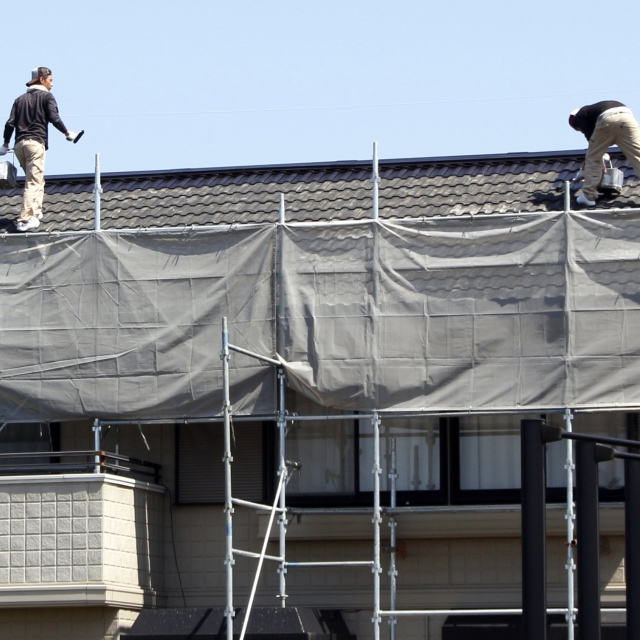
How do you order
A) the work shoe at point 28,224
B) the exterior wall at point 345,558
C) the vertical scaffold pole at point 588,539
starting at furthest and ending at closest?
the work shoe at point 28,224 < the exterior wall at point 345,558 < the vertical scaffold pole at point 588,539

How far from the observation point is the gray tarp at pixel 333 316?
666 inches

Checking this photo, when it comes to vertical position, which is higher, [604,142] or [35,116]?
[35,116]

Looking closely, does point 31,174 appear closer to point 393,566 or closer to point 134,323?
point 134,323

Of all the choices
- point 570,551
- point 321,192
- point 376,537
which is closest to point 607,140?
point 321,192

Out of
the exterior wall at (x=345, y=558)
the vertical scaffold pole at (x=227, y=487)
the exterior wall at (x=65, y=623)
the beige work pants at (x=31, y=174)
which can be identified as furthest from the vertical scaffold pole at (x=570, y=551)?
the beige work pants at (x=31, y=174)

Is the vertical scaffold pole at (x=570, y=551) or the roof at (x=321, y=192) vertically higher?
the roof at (x=321, y=192)

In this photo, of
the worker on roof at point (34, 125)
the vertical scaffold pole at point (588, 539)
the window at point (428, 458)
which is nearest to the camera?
the vertical scaffold pole at point (588, 539)

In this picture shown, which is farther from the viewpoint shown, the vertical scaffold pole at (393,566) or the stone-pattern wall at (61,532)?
the vertical scaffold pole at (393,566)

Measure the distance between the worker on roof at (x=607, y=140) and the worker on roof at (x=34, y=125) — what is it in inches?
278

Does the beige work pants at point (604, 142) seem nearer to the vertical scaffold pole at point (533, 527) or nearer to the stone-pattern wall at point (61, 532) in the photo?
the stone-pattern wall at point (61, 532)

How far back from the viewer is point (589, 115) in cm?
1852

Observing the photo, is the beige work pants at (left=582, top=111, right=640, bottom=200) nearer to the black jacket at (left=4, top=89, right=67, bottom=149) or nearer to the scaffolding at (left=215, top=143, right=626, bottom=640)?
the scaffolding at (left=215, top=143, right=626, bottom=640)

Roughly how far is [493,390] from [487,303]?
1061 millimetres

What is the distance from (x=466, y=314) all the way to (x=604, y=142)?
3.00 meters
